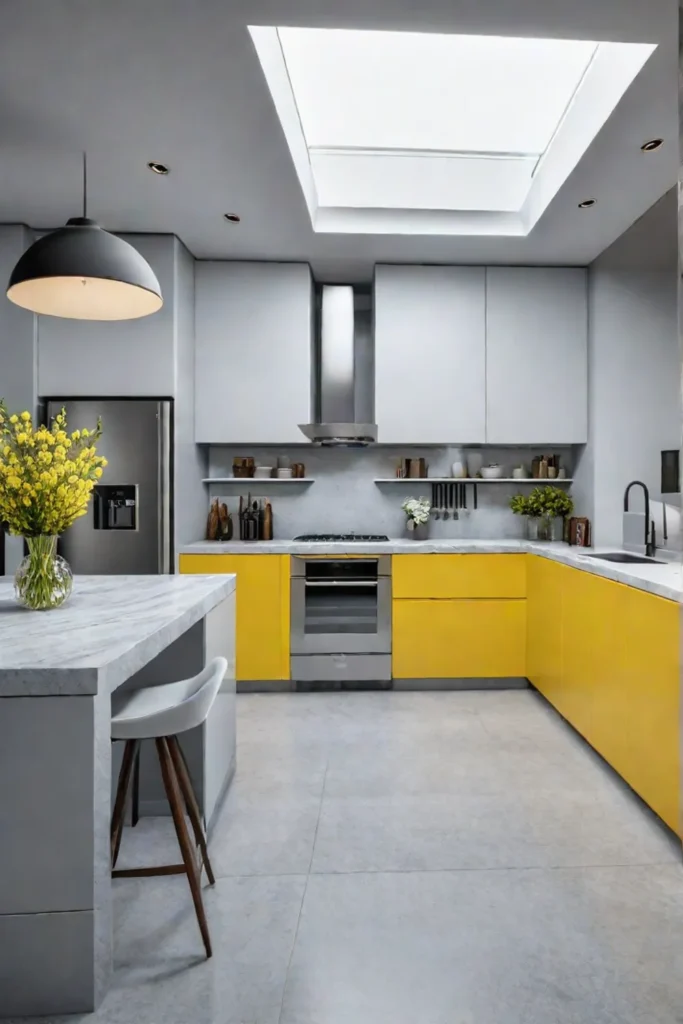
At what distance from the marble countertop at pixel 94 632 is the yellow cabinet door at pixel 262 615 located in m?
1.41

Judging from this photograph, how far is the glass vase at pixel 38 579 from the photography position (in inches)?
73.9

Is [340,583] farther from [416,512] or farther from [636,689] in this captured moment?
[636,689]

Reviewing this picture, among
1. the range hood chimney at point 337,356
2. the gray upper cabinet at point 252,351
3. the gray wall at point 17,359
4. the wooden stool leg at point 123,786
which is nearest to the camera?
the wooden stool leg at point 123,786

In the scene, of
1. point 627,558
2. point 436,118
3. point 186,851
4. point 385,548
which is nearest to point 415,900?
point 186,851

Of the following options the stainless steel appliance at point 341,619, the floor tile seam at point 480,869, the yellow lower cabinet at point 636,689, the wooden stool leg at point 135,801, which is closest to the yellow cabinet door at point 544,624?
the yellow lower cabinet at point 636,689

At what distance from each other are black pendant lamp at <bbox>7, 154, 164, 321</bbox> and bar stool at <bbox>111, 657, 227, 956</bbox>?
126cm

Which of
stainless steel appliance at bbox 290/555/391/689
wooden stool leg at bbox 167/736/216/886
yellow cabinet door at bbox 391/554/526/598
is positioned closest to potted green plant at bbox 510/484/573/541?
yellow cabinet door at bbox 391/554/526/598

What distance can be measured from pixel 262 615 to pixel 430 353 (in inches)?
80.4

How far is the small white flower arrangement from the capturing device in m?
4.20

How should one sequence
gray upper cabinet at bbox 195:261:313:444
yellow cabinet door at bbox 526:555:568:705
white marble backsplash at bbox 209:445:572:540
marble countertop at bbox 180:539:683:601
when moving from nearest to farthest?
1. yellow cabinet door at bbox 526:555:568:705
2. marble countertop at bbox 180:539:683:601
3. gray upper cabinet at bbox 195:261:313:444
4. white marble backsplash at bbox 209:445:572:540

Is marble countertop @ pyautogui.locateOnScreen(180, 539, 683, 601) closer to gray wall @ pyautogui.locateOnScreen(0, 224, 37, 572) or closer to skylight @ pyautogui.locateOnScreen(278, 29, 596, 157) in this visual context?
gray wall @ pyautogui.locateOnScreen(0, 224, 37, 572)

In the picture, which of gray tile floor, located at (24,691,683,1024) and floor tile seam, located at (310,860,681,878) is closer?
gray tile floor, located at (24,691,683,1024)

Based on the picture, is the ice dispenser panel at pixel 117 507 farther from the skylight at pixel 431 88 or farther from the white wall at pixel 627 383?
the white wall at pixel 627 383

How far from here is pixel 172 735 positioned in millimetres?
1649
